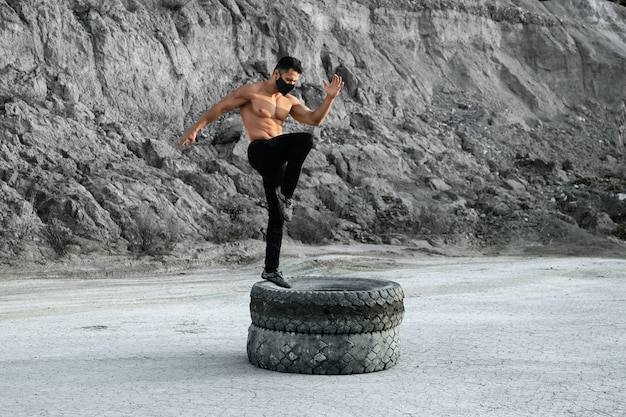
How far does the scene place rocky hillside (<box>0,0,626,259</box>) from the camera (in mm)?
18594

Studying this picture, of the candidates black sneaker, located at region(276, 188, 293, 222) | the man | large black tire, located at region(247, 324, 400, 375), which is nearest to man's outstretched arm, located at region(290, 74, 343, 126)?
the man

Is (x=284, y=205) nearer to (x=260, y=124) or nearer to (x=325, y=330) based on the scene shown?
(x=260, y=124)

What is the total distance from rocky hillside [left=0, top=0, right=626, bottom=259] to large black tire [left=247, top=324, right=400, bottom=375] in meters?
10.5

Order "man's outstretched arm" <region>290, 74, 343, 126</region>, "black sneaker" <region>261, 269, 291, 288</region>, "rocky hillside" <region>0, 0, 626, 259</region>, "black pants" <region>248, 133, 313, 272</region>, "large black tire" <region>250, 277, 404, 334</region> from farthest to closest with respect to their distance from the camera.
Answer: "rocky hillside" <region>0, 0, 626, 259</region>, "man's outstretched arm" <region>290, 74, 343, 126</region>, "black sneaker" <region>261, 269, 291, 288</region>, "black pants" <region>248, 133, 313, 272</region>, "large black tire" <region>250, 277, 404, 334</region>

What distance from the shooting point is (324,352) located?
22.4 ft

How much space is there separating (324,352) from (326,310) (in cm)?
35

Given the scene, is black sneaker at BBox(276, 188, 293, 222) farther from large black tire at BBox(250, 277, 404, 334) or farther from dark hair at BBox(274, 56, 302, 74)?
dark hair at BBox(274, 56, 302, 74)

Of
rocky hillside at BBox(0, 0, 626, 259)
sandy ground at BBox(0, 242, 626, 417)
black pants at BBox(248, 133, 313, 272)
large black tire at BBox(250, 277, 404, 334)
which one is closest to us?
sandy ground at BBox(0, 242, 626, 417)

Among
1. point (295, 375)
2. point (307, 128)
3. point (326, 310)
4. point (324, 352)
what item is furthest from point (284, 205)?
point (307, 128)

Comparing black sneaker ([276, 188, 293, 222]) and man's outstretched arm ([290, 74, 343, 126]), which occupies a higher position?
man's outstretched arm ([290, 74, 343, 126])

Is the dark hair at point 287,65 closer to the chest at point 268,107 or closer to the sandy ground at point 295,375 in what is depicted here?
the chest at point 268,107

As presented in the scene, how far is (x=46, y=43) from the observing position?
843 inches

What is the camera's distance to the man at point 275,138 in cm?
743

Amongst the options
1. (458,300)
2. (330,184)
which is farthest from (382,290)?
(330,184)
